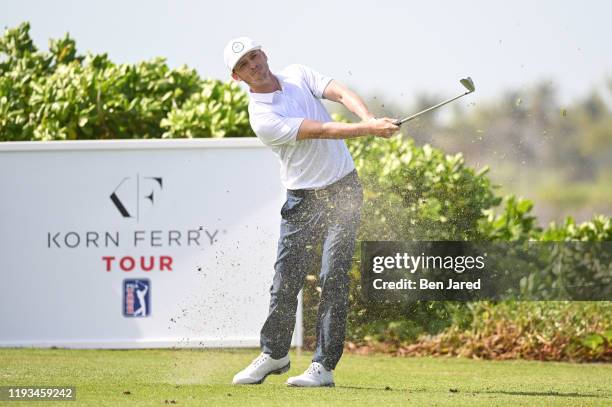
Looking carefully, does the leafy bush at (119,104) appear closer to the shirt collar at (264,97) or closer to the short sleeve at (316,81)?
the short sleeve at (316,81)

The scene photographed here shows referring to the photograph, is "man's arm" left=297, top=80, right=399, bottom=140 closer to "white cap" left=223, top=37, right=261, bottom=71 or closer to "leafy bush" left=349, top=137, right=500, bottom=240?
"white cap" left=223, top=37, right=261, bottom=71

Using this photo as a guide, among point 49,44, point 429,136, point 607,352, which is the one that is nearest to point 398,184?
point 429,136

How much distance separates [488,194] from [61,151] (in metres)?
3.03

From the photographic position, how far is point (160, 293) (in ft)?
25.5

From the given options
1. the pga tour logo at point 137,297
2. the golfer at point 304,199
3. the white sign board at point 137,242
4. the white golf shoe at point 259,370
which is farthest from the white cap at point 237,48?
the pga tour logo at point 137,297

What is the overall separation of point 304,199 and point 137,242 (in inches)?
89.7

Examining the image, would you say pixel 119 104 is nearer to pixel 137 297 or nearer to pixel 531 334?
pixel 137 297

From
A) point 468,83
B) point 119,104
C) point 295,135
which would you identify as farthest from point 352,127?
point 119,104

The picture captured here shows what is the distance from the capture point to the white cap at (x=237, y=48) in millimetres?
5617

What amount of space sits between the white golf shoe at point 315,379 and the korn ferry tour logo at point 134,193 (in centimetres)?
241

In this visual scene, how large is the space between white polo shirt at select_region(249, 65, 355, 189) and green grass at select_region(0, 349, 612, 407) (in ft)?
3.44

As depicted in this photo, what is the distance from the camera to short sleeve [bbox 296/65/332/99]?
19.4 feet

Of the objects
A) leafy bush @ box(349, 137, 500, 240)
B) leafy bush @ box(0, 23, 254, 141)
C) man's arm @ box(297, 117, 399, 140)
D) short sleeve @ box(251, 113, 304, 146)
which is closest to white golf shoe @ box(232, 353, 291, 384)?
short sleeve @ box(251, 113, 304, 146)

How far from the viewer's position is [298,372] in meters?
6.81
